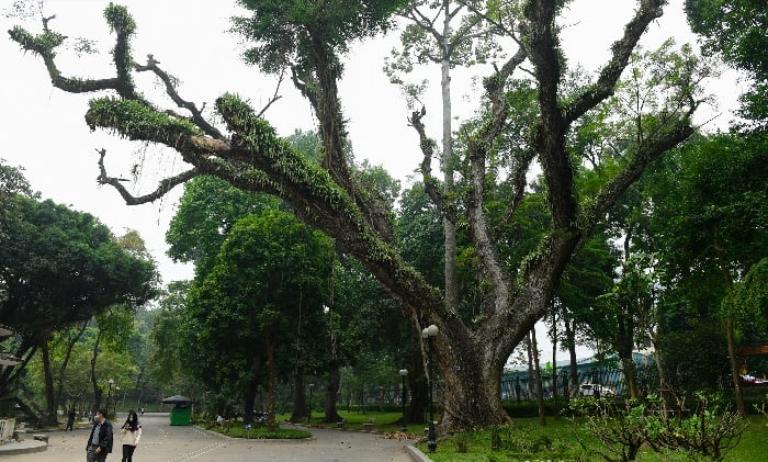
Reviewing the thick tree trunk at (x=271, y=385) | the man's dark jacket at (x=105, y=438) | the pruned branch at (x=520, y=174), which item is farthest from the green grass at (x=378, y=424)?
the man's dark jacket at (x=105, y=438)

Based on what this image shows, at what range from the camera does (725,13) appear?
38.8 feet

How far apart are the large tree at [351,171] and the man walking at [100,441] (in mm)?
5688

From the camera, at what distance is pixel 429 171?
15641 millimetres

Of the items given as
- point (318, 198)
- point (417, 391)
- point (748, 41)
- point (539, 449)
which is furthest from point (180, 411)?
point (748, 41)

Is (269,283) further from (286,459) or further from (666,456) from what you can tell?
(666,456)

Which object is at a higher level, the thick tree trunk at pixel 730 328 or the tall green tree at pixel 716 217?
the tall green tree at pixel 716 217

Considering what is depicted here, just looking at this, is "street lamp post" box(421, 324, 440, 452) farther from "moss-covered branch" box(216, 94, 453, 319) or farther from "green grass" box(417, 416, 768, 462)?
"moss-covered branch" box(216, 94, 453, 319)

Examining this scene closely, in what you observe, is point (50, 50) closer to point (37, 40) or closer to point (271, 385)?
point (37, 40)

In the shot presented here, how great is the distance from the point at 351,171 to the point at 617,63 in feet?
24.3

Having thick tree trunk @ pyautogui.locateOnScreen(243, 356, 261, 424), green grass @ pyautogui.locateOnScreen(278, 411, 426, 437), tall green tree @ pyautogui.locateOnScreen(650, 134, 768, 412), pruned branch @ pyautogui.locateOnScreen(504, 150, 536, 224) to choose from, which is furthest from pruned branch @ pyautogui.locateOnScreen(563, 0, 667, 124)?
thick tree trunk @ pyautogui.locateOnScreen(243, 356, 261, 424)

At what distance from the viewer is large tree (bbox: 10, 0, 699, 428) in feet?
35.9

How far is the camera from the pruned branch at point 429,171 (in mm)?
15094

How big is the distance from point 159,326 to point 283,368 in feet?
43.4

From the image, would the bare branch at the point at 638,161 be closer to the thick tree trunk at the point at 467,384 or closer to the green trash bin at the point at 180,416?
the thick tree trunk at the point at 467,384
